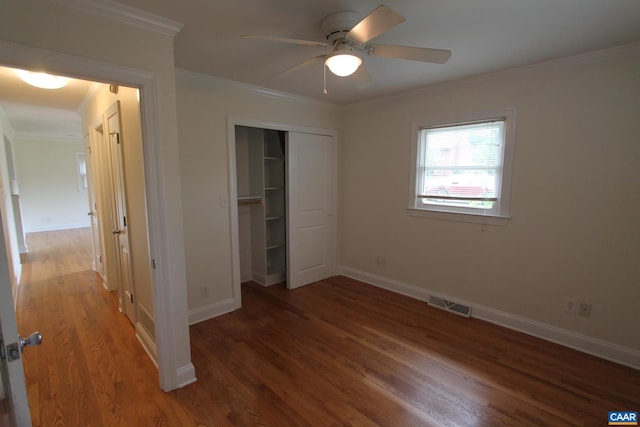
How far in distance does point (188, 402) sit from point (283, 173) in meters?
2.82

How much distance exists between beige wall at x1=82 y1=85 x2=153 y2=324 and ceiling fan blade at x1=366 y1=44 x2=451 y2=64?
1697mm

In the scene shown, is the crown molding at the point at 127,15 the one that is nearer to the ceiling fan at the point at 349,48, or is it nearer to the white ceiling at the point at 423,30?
the white ceiling at the point at 423,30

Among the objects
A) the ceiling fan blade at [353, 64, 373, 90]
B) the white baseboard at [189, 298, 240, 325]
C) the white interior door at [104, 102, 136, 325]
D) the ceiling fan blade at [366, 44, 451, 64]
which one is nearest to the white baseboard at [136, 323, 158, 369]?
Answer: the white interior door at [104, 102, 136, 325]

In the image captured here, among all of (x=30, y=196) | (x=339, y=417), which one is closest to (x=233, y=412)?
(x=339, y=417)

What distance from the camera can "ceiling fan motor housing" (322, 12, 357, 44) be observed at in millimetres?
1824

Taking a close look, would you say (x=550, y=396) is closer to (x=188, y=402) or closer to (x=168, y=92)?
(x=188, y=402)

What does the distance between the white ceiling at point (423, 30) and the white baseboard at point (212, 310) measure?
2358 mm

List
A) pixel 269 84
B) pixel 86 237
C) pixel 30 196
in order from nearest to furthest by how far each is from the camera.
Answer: pixel 269 84
pixel 86 237
pixel 30 196

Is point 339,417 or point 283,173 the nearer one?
point 339,417

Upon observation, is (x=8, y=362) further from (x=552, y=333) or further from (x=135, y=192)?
(x=552, y=333)

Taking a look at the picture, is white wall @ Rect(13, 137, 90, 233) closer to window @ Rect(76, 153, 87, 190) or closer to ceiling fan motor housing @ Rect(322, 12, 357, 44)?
window @ Rect(76, 153, 87, 190)

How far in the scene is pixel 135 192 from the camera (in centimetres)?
251

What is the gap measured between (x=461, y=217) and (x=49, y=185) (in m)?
9.70

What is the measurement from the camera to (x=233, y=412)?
6.47 feet
